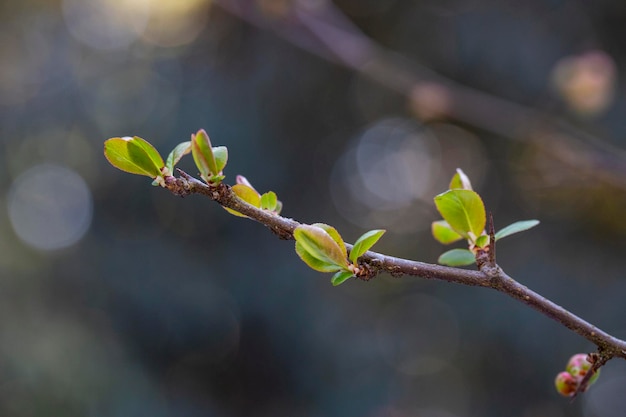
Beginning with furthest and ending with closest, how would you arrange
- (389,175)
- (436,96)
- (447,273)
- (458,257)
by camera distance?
1. (389,175)
2. (436,96)
3. (458,257)
4. (447,273)

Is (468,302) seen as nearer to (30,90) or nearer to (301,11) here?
(301,11)

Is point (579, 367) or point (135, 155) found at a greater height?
point (135, 155)

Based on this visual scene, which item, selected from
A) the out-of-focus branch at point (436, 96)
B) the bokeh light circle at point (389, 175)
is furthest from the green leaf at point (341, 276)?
the bokeh light circle at point (389, 175)

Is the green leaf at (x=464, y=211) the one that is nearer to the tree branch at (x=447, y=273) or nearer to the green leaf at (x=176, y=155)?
the tree branch at (x=447, y=273)

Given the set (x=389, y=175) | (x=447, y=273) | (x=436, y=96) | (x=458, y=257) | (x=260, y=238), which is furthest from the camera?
(x=389, y=175)

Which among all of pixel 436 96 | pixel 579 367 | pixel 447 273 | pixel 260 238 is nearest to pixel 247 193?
pixel 447 273

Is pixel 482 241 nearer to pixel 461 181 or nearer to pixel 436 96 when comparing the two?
pixel 461 181

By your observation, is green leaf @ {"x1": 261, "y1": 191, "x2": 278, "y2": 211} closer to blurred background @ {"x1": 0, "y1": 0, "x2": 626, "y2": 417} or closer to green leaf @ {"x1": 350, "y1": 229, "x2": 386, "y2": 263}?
green leaf @ {"x1": 350, "y1": 229, "x2": 386, "y2": 263}
